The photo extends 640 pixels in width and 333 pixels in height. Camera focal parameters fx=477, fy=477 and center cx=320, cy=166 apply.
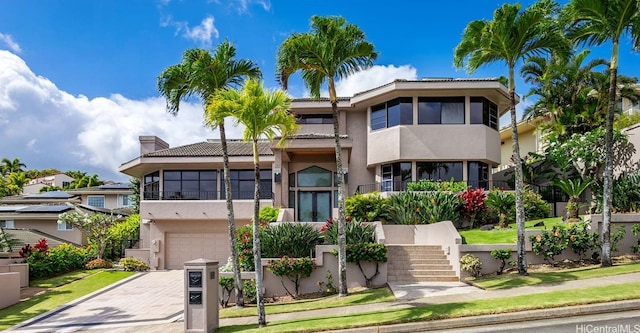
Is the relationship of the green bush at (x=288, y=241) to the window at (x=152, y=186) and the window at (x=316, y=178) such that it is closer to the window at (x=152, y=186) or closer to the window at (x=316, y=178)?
the window at (x=316, y=178)

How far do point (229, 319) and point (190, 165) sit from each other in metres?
16.6

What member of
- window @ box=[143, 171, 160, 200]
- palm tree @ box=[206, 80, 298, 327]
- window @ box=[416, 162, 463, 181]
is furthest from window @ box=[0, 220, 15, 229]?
window @ box=[416, 162, 463, 181]

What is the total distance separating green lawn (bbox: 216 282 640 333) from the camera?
10.4 m

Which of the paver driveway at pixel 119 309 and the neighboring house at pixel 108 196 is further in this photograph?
the neighboring house at pixel 108 196

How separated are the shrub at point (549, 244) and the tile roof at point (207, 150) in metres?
16.4

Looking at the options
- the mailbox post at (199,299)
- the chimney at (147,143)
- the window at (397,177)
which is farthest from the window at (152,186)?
the mailbox post at (199,299)

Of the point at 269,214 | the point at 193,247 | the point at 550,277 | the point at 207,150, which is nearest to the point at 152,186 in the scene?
the point at 207,150

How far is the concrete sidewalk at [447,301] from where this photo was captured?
32.8 ft

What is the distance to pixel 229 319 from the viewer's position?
44.0 ft

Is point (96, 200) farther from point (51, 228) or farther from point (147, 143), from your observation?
point (147, 143)

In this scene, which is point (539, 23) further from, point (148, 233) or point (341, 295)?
point (148, 233)

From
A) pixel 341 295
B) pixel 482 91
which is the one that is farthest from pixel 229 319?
pixel 482 91

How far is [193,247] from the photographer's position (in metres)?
27.7

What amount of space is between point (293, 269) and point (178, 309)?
4063 mm
